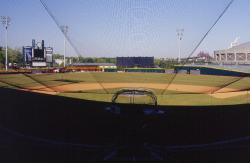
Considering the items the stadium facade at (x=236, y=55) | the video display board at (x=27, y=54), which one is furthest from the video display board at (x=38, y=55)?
the stadium facade at (x=236, y=55)

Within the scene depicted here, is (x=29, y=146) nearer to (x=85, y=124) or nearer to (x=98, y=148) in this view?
(x=98, y=148)

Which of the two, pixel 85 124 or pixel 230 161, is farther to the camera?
pixel 85 124

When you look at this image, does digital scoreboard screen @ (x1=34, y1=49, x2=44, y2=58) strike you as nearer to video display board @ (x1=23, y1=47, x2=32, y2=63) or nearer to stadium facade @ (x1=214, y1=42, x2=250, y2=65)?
video display board @ (x1=23, y1=47, x2=32, y2=63)

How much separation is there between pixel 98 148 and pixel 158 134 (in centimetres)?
148

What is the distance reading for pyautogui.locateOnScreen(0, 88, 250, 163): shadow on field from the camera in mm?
4383

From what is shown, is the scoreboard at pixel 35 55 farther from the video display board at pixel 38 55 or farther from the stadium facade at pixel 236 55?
the stadium facade at pixel 236 55

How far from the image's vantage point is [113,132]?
599 cm

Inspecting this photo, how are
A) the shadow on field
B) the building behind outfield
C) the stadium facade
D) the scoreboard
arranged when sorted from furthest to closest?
1. the stadium facade
2. the scoreboard
3. the building behind outfield
4. the shadow on field

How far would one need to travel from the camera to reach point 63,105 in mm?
7945

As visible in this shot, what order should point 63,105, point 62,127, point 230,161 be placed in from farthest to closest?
point 63,105 → point 62,127 → point 230,161

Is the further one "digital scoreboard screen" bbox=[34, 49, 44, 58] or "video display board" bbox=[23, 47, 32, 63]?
"video display board" bbox=[23, 47, 32, 63]

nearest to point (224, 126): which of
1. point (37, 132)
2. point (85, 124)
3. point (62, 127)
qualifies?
point (85, 124)

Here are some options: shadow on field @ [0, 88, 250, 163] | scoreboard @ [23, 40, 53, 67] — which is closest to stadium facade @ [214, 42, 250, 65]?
scoreboard @ [23, 40, 53, 67]

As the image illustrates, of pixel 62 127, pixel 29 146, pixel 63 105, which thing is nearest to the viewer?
pixel 29 146
